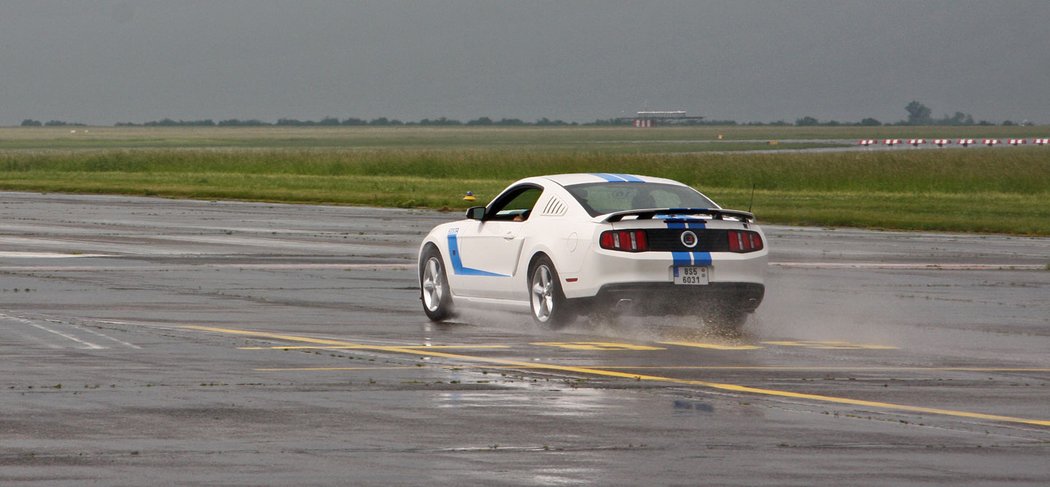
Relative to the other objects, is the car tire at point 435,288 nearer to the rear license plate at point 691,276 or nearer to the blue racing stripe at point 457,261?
the blue racing stripe at point 457,261

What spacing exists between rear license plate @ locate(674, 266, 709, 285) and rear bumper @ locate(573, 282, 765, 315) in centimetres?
4

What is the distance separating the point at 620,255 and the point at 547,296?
0.97m

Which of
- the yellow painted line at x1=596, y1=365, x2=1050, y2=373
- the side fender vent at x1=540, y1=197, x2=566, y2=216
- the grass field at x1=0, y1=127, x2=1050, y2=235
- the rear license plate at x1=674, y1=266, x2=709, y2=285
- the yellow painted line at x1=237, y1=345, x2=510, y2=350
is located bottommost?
the grass field at x1=0, y1=127, x2=1050, y2=235

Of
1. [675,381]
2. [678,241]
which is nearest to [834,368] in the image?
[675,381]

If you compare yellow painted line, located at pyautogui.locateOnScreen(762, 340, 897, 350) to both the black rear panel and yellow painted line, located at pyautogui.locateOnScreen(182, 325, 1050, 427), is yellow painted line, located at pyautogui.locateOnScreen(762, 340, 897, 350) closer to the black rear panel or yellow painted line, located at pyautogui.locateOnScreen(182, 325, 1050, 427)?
the black rear panel

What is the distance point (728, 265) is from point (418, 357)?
333 cm

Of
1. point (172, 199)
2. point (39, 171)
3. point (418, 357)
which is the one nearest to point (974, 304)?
point (418, 357)

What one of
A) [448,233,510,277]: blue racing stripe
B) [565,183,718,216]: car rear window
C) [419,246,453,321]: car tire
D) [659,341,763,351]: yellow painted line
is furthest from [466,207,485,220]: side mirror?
[659,341,763,351]: yellow painted line

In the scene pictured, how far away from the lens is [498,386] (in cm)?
1198

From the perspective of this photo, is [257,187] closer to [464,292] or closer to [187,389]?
[464,292]

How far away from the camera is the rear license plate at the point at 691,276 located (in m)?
15.7

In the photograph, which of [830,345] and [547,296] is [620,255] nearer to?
[547,296]

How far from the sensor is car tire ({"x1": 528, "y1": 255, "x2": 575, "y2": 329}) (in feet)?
52.6

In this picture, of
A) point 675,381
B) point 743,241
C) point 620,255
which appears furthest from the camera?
point 743,241
